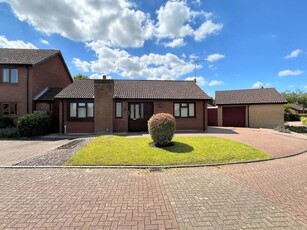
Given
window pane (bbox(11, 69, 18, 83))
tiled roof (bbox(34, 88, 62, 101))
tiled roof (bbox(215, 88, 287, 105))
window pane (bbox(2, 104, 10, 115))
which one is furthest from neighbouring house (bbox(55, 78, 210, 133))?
tiled roof (bbox(215, 88, 287, 105))

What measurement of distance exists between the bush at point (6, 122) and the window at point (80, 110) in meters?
6.94

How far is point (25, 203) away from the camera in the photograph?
383 centimetres

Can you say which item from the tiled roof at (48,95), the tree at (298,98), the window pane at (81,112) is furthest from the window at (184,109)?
the tree at (298,98)

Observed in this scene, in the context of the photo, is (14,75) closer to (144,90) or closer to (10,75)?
(10,75)

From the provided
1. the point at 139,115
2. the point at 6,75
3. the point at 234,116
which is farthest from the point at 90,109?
the point at 234,116

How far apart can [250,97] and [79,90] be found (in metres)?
19.4

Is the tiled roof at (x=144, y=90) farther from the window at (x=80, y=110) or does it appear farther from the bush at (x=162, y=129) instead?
the bush at (x=162, y=129)

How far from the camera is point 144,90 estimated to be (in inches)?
670

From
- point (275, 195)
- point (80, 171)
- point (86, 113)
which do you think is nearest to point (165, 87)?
point (86, 113)

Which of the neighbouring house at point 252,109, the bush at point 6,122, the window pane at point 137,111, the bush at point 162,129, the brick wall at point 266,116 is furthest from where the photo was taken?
the neighbouring house at point 252,109

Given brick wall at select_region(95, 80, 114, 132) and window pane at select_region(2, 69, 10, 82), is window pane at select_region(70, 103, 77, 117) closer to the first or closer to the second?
brick wall at select_region(95, 80, 114, 132)

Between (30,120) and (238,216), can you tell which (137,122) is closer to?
(30,120)

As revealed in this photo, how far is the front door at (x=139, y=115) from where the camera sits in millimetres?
15508

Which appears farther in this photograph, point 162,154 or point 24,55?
point 24,55
